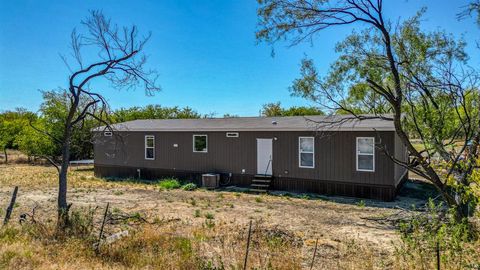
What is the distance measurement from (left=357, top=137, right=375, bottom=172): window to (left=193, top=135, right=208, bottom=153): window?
7.33 metres

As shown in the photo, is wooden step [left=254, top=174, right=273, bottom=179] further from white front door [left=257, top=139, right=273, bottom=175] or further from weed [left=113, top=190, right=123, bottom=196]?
weed [left=113, top=190, right=123, bottom=196]

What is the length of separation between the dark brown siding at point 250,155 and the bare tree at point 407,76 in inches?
71.7

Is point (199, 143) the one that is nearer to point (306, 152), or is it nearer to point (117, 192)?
point (117, 192)

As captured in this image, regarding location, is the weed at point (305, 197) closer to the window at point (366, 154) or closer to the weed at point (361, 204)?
the weed at point (361, 204)

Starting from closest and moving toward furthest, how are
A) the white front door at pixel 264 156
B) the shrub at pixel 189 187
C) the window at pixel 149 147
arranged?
the white front door at pixel 264 156 < the shrub at pixel 189 187 < the window at pixel 149 147

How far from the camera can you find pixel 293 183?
46.4 feet

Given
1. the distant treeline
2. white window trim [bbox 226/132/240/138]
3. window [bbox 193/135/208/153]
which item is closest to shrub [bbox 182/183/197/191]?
window [bbox 193/135/208/153]

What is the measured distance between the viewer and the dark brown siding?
1256 cm

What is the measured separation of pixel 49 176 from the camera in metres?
18.9

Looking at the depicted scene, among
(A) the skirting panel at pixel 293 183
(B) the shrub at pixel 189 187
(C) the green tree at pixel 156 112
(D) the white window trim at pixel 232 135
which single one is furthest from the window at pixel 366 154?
(C) the green tree at pixel 156 112

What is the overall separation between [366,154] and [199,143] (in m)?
7.99

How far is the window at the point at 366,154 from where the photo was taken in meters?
12.5

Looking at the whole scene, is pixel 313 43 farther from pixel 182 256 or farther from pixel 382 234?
pixel 182 256

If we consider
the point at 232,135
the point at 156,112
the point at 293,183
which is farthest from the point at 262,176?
the point at 156,112
